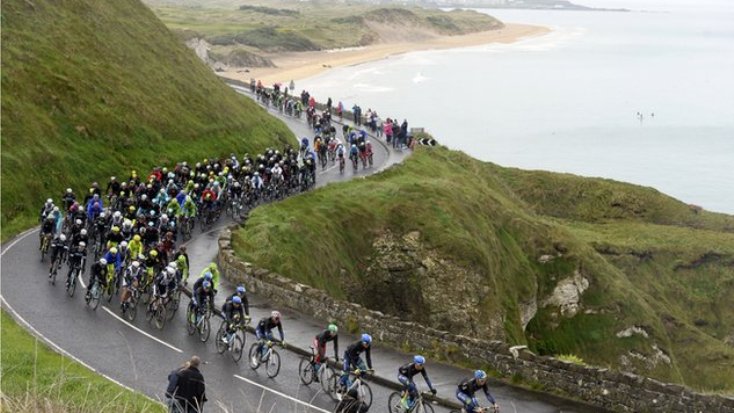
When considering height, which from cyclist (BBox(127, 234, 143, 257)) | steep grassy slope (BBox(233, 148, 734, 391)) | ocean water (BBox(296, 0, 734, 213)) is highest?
cyclist (BBox(127, 234, 143, 257))

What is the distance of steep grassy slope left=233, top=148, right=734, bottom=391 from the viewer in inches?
1500

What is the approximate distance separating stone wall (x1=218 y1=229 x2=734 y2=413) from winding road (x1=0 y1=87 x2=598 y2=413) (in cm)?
44

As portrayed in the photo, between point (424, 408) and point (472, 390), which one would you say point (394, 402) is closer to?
point (424, 408)

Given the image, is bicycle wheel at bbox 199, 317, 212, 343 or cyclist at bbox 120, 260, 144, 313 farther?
cyclist at bbox 120, 260, 144, 313

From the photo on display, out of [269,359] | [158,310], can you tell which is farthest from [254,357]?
[158,310]

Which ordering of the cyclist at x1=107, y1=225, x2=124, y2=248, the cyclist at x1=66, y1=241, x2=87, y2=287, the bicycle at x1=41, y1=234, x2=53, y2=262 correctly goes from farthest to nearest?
the bicycle at x1=41, y1=234, x2=53, y2=262 < the cyclist at x1=107, y1=225, x2=124, y2=248 < the cyclist at x1=66, y1=241, x2=87, y2=287

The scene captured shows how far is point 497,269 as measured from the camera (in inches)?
1677

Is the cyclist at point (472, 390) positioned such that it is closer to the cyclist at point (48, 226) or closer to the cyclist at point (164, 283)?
the cyclist at point (164, 283)

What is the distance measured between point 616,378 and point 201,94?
4153cm

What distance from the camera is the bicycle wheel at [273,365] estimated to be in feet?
69.5

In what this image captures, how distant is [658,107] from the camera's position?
469 feet

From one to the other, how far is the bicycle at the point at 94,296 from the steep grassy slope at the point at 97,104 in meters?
9.94

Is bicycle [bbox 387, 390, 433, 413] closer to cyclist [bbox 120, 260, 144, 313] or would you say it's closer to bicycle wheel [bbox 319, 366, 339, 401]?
bicycle wheel [bbox 319, 366, 339, 401]

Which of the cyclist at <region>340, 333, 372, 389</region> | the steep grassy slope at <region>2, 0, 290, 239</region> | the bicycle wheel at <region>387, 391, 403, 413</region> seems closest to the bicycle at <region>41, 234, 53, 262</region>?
the steep grassy slope at <region>2, 0, 290, 239</region>
